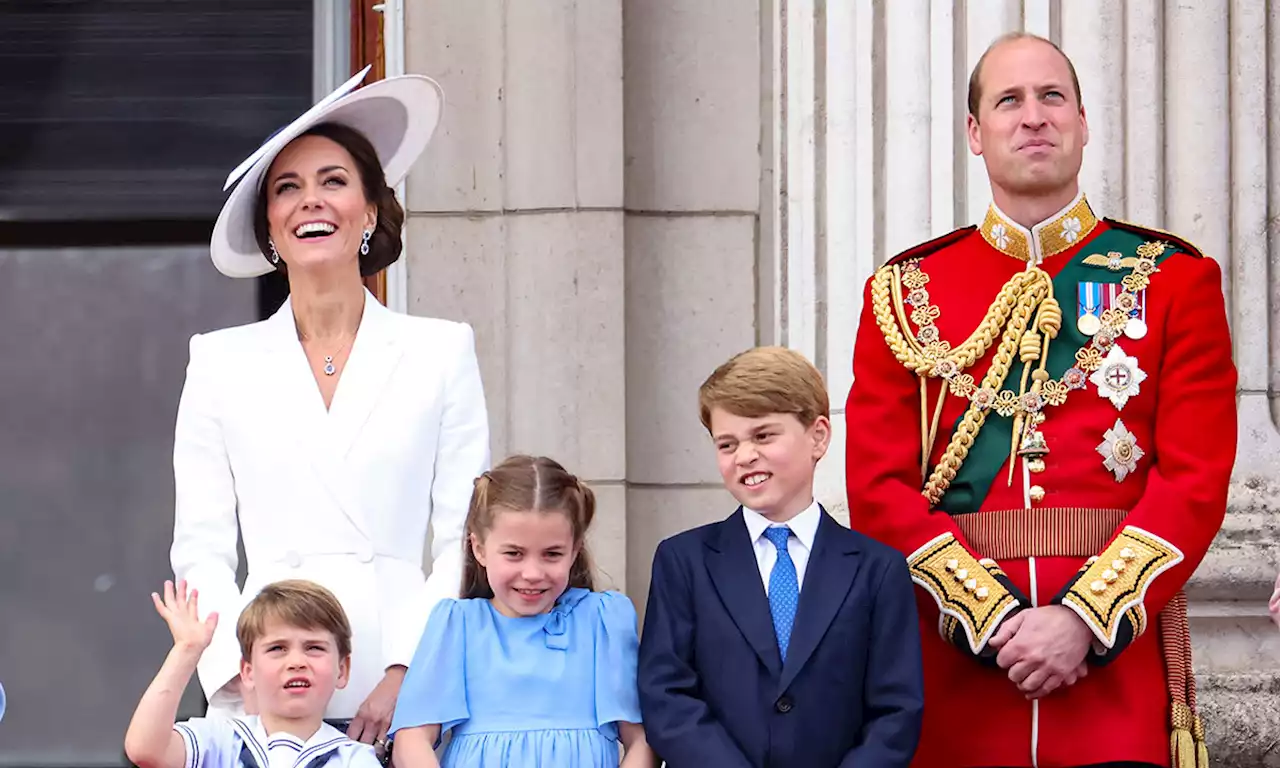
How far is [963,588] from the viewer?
3.42 meters

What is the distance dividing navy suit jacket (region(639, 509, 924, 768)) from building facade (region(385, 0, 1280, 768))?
1554 mm

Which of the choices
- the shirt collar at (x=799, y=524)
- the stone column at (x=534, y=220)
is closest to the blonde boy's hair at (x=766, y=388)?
the shirt collar at (x=799, y=524)

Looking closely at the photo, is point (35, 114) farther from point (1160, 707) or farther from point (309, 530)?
point (1160, 707)

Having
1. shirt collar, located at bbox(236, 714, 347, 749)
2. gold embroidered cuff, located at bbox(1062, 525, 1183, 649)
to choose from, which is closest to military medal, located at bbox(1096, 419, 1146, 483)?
gold embroidered cuff, located at bbox(1062, 525, 1183, 649)

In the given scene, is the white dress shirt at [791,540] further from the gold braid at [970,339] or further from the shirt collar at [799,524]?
the gold braid at [970,339]

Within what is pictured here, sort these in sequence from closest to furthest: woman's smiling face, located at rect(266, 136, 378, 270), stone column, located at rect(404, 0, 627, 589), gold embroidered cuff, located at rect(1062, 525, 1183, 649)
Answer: gold embroidered cuff, located at rect(1062, 525, 1183, 649) → woman's smiling face, located at rect(266, 136, 378, 270) → stone column, located at rect(404, 0, 627, 589)

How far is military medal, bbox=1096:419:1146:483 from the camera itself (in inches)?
137

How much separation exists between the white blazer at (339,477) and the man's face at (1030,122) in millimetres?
1041

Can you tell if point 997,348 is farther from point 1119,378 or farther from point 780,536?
point 780,536

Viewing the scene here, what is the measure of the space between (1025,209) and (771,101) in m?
2.04

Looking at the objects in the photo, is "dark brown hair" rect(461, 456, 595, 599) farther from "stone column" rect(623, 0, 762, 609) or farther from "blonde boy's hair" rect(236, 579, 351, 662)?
"stone column" rect(623, 0, 762, 609)

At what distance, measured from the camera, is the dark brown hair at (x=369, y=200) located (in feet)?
12.4

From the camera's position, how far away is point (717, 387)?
3.52 metres

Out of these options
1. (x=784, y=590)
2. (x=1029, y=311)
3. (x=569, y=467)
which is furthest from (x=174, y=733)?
(x=569, y=467)
